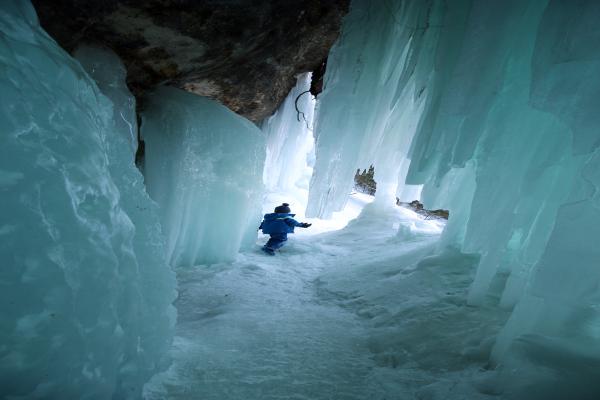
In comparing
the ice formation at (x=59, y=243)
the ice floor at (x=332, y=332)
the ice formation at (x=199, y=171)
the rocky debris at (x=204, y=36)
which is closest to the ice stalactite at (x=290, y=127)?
the rocky debris at (x=204, y=36)

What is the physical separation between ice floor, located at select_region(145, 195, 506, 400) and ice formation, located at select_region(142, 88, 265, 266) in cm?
45

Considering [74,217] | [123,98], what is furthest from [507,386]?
[123,98]

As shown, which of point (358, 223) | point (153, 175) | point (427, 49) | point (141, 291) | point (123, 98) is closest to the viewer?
point (141, 291)

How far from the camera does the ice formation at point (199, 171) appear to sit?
4.99 m

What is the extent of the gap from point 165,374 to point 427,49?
4.39 m

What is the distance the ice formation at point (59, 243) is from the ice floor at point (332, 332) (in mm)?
566

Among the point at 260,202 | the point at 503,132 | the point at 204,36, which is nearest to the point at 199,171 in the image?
the point at 260,202

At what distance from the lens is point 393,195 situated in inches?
413

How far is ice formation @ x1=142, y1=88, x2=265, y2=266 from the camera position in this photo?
4988mm

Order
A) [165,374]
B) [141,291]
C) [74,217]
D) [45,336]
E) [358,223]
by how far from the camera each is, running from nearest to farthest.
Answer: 1. [45,336]
2. [74,217]
3. [141,291]
4. [165,374]
5. [358,223]

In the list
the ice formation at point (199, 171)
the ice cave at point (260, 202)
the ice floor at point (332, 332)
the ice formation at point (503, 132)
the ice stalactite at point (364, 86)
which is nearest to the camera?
the ice cave at point (260, 202)

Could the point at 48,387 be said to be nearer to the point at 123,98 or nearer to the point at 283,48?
the point at 123,98

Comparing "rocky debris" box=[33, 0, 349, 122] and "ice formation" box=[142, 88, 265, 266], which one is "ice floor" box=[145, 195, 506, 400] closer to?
"ice formation" box=[142, 88, 265, 266]

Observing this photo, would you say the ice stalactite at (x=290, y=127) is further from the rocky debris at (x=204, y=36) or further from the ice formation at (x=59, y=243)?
the ice formation at (x=59, y=243)
